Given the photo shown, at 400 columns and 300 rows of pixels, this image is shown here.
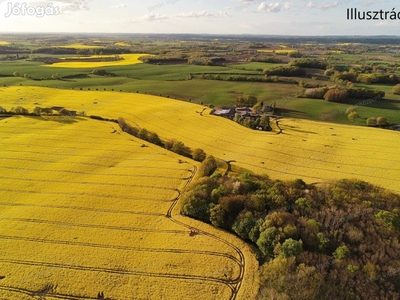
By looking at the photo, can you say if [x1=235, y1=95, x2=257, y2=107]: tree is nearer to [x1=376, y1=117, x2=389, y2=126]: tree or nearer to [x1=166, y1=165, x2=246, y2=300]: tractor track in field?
[x1=376, y1=117, x2=389, y2=126]: tree

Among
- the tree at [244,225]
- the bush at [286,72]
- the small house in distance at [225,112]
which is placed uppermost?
the bush at [286,72]

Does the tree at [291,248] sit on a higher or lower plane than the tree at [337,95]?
lower

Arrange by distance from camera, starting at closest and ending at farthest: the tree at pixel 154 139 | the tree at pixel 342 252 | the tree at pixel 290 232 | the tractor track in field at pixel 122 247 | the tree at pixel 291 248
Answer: the tree at pixel 342 252
the tree at pixel 291 248
the tractor track in field at pixel 122 247
the tree at pixel 290 232
the tree at pixel 154 139

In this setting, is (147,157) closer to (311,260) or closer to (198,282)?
(198,282)

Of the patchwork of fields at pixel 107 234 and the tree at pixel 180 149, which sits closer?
the patchwork of fields at pixel 107 234

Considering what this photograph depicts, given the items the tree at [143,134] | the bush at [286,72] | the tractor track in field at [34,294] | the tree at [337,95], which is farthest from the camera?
the bush at [286,72]

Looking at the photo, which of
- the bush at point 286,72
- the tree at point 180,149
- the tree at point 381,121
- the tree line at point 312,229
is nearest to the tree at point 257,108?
the tree at point 381,121

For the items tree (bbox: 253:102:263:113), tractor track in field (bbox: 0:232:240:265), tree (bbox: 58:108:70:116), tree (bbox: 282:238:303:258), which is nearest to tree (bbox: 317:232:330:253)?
tree (bbox: 282:238:303:258)

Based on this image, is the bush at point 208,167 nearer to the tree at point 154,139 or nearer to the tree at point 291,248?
the tree at point 154,139

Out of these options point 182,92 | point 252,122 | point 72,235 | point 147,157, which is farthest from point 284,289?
point 182,92
